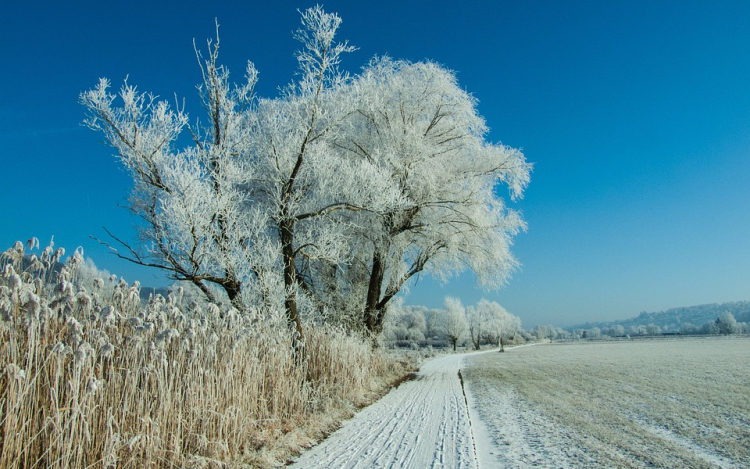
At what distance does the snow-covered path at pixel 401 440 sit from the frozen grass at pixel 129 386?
0.41 meters

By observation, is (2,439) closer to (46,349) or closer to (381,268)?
(46,349)

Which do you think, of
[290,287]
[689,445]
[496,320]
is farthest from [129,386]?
[496,320]

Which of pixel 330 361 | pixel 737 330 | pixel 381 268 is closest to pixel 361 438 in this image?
pixel 330 361

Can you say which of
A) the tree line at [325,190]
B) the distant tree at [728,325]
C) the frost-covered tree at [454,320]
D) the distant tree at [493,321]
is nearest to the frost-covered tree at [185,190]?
the tree line at [325,190]

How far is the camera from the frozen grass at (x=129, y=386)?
283cm

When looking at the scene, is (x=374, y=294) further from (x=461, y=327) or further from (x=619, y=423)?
(x=461, y=327)

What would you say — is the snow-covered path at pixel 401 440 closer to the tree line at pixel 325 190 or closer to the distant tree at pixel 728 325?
the tree line at pixel 325 190

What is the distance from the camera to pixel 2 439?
268 cm

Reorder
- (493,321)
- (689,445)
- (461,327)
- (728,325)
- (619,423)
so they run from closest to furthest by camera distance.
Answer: (689,445) → (619,423) → (461,327) → (728,325) → (493,321)

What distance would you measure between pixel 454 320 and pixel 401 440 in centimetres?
7340

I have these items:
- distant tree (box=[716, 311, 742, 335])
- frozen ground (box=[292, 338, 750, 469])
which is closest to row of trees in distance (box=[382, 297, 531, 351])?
frozen ground (box=[292, 338, 750, 469])

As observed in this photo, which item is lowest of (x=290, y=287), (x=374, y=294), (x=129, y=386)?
(x=129, y=386)

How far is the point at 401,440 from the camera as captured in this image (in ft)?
18.0

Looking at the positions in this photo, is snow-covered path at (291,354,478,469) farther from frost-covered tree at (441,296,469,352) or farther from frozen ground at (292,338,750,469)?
frost-covered tree at (441,296,469,352)
